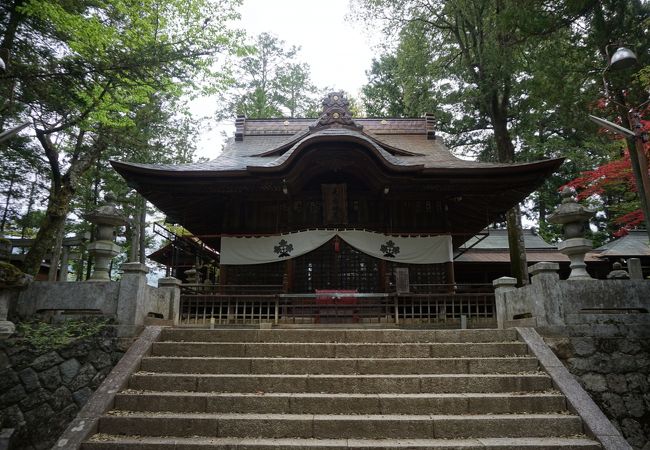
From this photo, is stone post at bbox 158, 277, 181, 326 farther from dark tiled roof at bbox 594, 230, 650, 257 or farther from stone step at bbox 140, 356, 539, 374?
dark tiled roof at bbox 594, 230, 650, 257

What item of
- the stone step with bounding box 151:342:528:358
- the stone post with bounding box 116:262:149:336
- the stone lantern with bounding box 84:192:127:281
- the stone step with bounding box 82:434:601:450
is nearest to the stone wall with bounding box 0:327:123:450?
the stone post with bounding box 116:262:149:336

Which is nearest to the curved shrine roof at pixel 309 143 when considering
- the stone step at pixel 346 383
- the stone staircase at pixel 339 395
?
the stone staircase at pixel 339 395

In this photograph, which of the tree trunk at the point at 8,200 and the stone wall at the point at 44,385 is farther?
the tree trunk at the point at 8,200

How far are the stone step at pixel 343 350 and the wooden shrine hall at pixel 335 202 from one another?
4520 millimetres

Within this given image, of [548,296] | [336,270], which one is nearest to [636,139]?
[548,296]

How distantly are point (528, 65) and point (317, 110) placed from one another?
14.7 meters

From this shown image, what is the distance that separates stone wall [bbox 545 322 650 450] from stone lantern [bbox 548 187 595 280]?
0.95 metres

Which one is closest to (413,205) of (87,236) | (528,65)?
(528,65)

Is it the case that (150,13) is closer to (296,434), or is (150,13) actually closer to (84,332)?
(84,332)

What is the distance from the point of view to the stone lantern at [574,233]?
6.18m

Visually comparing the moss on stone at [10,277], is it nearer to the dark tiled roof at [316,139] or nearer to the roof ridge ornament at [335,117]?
the dark tiled roof at [316,139]

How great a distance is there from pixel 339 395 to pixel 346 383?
203 millimetres

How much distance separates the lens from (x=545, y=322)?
557 centimetres

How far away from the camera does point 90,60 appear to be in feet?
31.3
